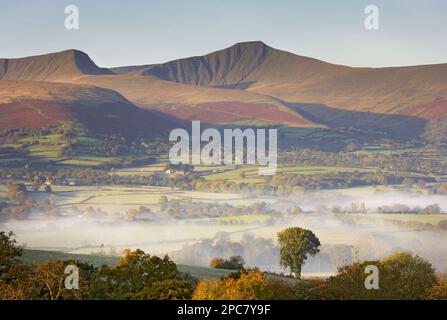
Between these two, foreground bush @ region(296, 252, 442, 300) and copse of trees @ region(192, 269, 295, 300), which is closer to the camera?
copse of trees @ region(192, 269, 295, 300)

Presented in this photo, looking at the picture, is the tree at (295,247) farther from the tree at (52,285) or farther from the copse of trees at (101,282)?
the tree at (52,285)

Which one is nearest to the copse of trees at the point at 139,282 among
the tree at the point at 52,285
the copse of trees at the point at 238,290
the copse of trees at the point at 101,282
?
the copse of trees at the point at 101,282

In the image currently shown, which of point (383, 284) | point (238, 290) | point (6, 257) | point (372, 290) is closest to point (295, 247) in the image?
point (383, 284)

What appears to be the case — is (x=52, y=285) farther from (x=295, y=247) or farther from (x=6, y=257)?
(x=295, y=247)

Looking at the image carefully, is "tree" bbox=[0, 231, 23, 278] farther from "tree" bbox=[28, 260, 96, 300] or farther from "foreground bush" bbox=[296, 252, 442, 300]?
"foreground bush" bbox=[296, 252, 442, 300]

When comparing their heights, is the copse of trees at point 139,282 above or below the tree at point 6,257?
below

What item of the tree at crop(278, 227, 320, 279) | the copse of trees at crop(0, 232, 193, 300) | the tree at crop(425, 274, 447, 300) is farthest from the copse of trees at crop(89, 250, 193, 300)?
the tree at crop(278, 227, 320, 279)

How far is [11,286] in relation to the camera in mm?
48906

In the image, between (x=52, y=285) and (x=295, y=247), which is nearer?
(x=52, y=285)

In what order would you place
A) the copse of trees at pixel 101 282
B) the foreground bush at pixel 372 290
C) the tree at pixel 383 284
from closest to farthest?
the copse of trees at pixel 101 282 → the foreground bush at pixel 372 290 → the tree at pixel 383 284
